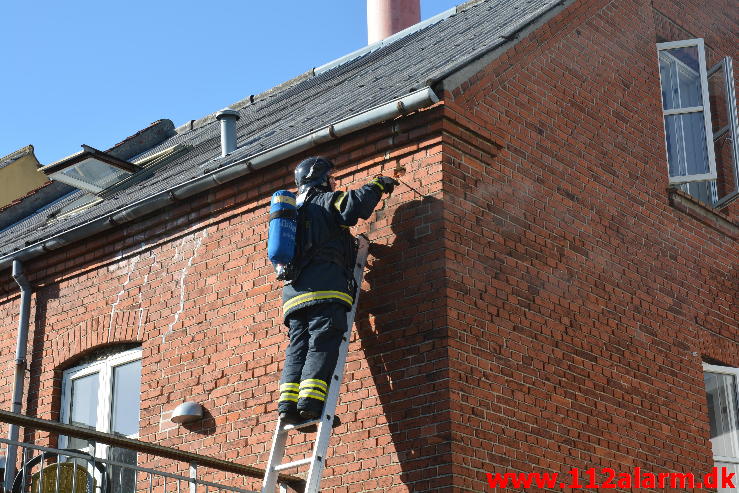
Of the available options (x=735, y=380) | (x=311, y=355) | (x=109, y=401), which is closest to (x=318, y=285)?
(x=311, y=355)

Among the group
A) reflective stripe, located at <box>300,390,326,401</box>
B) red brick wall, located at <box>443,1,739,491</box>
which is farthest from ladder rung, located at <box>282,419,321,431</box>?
red brick wall, located at <box>443,1,739,491</box>

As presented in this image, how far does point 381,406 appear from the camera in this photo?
8.37 meters

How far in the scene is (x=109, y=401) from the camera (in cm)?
1052

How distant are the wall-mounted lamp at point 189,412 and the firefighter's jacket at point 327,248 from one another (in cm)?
146

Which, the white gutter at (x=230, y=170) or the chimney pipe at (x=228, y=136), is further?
the chimney pipe at (x=228, y=136)

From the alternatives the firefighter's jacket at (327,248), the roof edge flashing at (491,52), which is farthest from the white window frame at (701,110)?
the firefighter's jacket at (327,248)

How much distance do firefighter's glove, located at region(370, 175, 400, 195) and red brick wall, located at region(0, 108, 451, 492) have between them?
369 mm

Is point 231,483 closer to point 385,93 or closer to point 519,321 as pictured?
point 519,321

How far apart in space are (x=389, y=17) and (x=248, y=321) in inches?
379

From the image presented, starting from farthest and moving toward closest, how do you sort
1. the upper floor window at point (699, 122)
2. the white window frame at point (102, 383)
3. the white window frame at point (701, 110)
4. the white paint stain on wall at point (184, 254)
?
the upper floor window at point (699, 122) → the white window frame at point (701, 110) → the white window frame at point (102, 383) → the white paint stain on wall at point (184, 254)

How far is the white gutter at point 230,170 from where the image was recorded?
8.87 m

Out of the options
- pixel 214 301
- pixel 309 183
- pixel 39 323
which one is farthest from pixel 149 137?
pixel 309 183

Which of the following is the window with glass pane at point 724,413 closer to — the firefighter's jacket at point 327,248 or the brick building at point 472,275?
the brick building at point 472,275

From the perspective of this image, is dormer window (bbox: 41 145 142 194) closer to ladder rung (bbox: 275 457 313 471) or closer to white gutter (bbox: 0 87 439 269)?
white gutter (bbox: 0 87 439 269)
